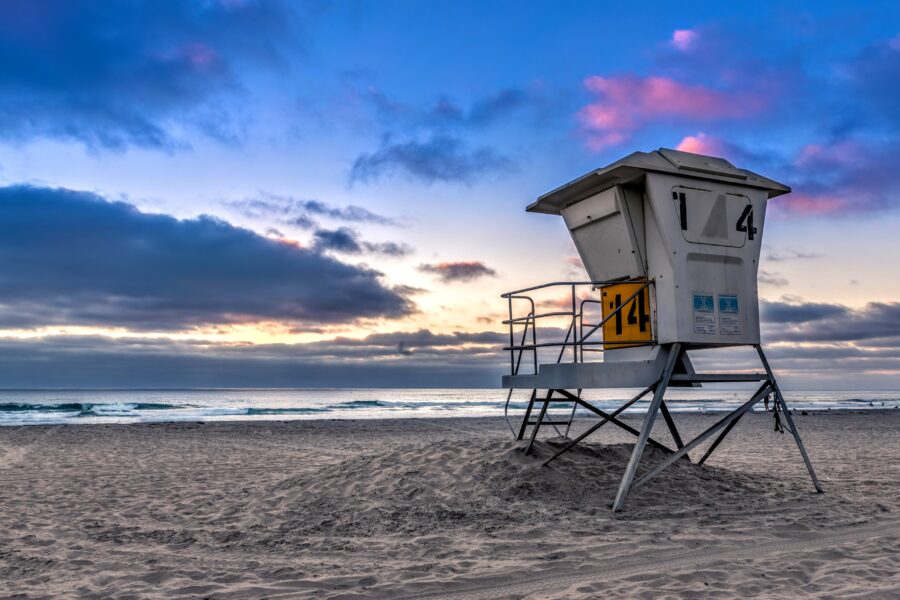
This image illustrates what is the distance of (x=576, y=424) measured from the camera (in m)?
30.0

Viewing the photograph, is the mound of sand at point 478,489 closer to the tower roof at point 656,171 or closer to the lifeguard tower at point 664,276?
the lifeguard tower at point 664,276

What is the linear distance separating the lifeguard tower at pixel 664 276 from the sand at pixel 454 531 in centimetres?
95

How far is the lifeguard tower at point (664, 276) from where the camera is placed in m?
8.30

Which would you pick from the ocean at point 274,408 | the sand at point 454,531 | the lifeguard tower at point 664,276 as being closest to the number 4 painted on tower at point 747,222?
the lifeguard tower at point 664,276

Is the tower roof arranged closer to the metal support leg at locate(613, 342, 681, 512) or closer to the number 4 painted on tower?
the number 4 painted on tower

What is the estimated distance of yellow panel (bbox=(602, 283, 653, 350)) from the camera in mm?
8641

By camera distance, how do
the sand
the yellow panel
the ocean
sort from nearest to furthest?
the sand → the yellow panel → the ocean

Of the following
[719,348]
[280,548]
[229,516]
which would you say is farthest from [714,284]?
[229,516]

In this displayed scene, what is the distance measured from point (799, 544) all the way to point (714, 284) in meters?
3.27

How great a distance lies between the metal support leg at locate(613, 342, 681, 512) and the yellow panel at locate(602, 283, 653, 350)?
39 cm

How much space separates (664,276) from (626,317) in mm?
829

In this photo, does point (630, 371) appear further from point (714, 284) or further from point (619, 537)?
point (619, 537)

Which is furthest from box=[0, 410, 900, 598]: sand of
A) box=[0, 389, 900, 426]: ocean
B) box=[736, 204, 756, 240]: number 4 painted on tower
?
box=[0, 389, 900, 426]: ocean

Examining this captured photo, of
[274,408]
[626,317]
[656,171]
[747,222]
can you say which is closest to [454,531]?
[626,317]
